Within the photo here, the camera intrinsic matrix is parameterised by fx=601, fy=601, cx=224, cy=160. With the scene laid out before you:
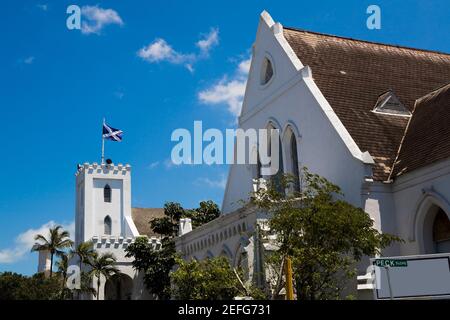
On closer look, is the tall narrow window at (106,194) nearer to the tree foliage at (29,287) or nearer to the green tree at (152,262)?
the tree foliage at (29,287)

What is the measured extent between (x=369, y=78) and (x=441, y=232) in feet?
33.4

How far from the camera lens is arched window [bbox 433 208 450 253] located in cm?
2058

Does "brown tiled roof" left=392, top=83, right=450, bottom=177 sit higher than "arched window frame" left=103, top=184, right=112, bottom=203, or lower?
lower

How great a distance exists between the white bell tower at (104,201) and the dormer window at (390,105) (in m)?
41.7

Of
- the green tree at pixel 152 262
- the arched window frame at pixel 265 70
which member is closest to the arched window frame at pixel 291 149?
the arched window frame at pixel 265 70

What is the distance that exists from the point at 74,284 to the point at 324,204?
4079cm

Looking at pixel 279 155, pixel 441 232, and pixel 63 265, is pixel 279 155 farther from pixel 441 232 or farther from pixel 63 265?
pixel 63 265

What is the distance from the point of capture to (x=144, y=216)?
69.2 meters

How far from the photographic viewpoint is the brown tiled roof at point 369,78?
24.5 metres

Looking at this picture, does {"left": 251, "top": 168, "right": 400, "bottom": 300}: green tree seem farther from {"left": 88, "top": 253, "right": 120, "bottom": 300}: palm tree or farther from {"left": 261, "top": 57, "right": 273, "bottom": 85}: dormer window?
{"left": 88, "top": 253, "right": 120, "bottom": 300}: palm tree

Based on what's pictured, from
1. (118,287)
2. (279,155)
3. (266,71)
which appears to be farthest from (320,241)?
(118,287)

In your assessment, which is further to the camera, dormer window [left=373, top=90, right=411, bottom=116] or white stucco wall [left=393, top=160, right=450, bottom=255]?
dormer window [left=373, top=90, right=411, bottom=116]

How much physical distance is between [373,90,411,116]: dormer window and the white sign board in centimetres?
1615

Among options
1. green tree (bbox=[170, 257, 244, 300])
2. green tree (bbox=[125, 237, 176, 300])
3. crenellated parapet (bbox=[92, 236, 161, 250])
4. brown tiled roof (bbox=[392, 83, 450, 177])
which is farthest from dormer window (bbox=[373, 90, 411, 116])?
crenellated parapet (bbox=[92, 236, 161, 250])
